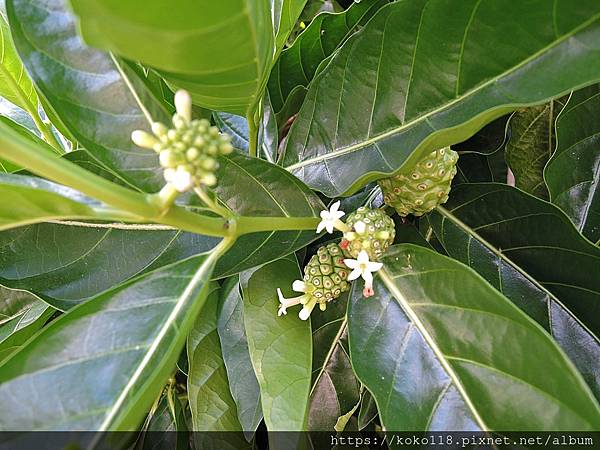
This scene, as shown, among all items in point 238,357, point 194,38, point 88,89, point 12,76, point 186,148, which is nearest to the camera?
point 194,38

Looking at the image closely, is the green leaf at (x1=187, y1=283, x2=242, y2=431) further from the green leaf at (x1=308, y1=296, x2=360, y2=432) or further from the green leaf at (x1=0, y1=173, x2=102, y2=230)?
the green leaf at (x1=0, y1=173, x2=102, y2=230)

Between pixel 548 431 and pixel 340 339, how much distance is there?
1.37ft

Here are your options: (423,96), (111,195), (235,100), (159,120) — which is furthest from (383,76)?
(111,195)

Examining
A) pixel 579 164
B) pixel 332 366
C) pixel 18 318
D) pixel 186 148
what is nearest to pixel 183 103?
pixel 186 148

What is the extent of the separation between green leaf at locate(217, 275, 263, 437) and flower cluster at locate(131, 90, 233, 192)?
0.38 metres

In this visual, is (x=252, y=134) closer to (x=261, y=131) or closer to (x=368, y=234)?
(x=261, y=131)

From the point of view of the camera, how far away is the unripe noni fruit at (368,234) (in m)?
0.79

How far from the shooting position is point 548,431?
0.63m

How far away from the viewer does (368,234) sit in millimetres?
798

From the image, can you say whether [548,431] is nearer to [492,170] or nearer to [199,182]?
[199,182]

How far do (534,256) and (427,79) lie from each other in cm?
34

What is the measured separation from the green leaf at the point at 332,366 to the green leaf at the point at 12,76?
2.62ft

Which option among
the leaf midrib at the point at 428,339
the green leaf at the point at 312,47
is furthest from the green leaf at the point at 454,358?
the green leaf at the point at 312,47

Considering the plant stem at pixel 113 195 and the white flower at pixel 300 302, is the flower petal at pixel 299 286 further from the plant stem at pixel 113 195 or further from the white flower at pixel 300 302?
the plant stem at pixel 113 195
